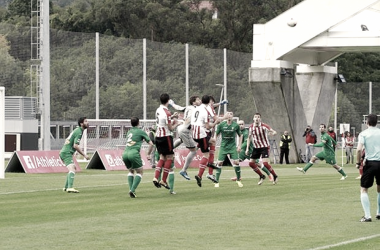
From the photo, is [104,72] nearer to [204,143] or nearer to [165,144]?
[204,143]

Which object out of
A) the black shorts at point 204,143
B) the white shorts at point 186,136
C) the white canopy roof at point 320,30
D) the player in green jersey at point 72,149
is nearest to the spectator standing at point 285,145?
the white canopy roof at point 320,30

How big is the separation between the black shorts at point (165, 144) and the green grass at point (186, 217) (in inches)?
38.4

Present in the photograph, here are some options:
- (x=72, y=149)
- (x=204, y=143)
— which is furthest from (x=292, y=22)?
(x=72, y=149)

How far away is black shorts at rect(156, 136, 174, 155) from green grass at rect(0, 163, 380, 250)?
975 millimetres

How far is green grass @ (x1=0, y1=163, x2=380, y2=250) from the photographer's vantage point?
1526 cm

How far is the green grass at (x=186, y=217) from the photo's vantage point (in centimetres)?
1526

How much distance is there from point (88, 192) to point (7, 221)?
7.31 m

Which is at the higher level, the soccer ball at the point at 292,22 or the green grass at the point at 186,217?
the soccer ball at the point at 292,22

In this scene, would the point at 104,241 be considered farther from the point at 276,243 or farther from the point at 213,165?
the point at 213,165

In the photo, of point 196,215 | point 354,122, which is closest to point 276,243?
point 196,215

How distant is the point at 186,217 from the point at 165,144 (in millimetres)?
5520

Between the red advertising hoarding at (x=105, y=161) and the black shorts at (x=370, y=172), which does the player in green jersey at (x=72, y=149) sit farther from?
the red advertising hoarding at (x=105, y=161)

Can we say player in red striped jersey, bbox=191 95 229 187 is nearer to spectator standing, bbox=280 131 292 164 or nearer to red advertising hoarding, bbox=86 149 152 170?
red advertising hoarding, bbox=86 149 152 170

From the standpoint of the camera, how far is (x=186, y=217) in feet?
61.9
